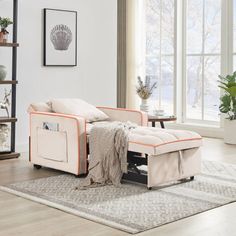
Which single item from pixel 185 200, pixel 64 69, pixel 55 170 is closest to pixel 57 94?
pixel 64 69

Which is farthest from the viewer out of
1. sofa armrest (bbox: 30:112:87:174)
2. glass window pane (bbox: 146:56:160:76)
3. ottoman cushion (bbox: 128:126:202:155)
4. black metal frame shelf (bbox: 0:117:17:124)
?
glass window pane (bbox: 146:56:160:76)

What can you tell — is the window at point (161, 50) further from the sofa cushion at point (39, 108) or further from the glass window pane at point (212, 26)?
the sofa cushion at point (39, 108)

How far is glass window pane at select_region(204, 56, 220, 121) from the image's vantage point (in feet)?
27.6

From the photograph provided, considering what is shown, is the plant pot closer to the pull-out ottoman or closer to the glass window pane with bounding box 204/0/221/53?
the glass window pane with bounding box 204/0/221/53

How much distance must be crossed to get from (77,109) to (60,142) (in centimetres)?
62

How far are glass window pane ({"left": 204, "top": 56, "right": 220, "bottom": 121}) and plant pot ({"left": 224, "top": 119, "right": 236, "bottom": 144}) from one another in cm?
83

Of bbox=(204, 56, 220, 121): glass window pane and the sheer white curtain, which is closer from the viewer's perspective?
bbox=(204, 56, 220, 121): glass window pane

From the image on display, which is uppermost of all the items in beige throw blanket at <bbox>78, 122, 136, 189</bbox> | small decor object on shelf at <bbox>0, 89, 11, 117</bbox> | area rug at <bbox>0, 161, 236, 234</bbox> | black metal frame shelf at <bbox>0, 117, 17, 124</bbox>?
small decor object on shelf at <bbox>0, 89, 11, 117</bbox>

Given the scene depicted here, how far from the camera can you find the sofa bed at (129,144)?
4.71 m

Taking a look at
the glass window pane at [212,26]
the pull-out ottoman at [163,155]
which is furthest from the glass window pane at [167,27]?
the pull-out ottoman at [163,155]

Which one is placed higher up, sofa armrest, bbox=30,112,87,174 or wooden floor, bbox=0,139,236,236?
sofa armrest, bbox=30,112,87,174

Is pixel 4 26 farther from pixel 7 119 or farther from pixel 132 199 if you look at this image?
pixel 132 199

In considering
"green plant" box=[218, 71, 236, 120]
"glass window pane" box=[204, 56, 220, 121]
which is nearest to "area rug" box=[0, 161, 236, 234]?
"green plant" box=[218, 71, 236, 120]

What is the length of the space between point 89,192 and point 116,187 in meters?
0.29
